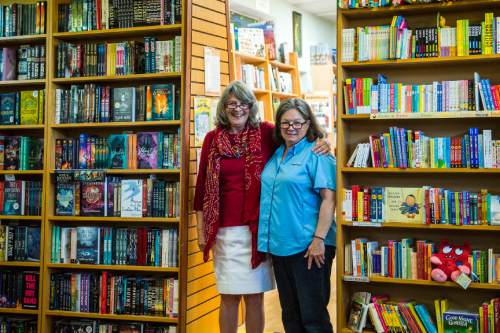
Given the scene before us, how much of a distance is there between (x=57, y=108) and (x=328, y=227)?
2055 mm

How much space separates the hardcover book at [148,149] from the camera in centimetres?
384

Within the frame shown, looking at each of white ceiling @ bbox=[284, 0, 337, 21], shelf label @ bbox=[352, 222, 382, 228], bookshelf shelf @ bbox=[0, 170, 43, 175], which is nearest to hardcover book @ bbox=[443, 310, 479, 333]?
shelf label @ bbox=[352, 222, 382, 228]

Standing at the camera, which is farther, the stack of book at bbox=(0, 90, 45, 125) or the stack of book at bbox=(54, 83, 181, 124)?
the stack of book at bbox=(0, 90, 45, 125)

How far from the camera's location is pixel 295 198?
304 centimetres

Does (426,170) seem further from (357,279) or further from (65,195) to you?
(65,195)

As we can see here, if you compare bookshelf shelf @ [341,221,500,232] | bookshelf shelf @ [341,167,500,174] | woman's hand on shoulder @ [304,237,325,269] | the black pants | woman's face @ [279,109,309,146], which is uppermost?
woman's face @ [279,109,309,146]

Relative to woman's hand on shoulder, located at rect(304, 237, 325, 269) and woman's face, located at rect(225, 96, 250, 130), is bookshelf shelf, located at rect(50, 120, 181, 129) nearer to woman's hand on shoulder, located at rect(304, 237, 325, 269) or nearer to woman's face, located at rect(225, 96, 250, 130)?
woman's face, located at rect(225, 96, 250, 130)

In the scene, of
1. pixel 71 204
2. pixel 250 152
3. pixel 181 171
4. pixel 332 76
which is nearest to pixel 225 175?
pixel 250 152

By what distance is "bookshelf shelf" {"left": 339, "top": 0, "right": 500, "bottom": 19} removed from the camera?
3162 mm

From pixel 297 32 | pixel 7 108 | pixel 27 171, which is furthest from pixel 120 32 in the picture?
pixel 297 32

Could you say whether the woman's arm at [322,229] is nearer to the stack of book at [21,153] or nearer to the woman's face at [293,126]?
the woman's face at [293,126]

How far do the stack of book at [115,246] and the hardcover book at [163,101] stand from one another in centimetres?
72

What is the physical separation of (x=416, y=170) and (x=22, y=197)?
2.55m

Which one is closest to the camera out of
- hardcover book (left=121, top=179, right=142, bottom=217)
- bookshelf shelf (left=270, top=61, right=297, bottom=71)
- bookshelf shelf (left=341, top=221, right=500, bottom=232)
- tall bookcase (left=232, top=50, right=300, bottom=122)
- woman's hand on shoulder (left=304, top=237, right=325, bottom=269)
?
woman's hand on shoulder (left=304, top=237, right=325, bottom=269)
